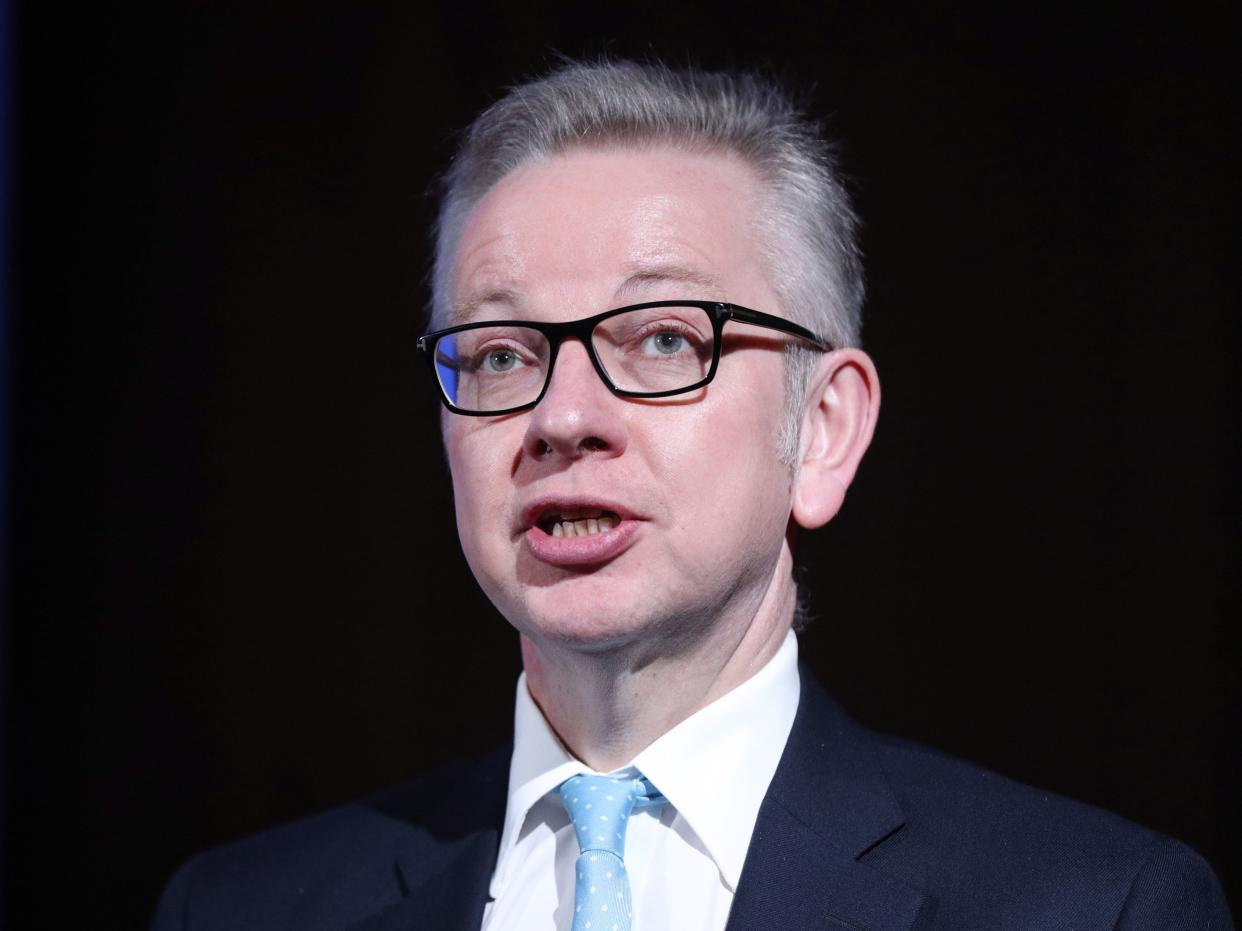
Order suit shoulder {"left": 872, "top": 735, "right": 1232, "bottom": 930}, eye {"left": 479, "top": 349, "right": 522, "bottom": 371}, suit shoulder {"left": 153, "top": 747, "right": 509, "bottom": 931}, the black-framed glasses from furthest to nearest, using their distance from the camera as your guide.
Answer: suit shoulder {"left": 153, "top": 747, "right": 509, "bottom": 931} < eye {"left": 479, "top": 349, "right": 522, "bottom": 371} < the black-framed glasses < suit shoulder {"left": 872, "top": 735, "right": 1232, "bottom": 930}

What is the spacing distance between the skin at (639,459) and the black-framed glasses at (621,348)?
2 cm

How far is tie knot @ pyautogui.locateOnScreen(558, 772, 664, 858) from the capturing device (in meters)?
1.55

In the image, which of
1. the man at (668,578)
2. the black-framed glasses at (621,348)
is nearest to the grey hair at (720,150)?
the man at (668,578)

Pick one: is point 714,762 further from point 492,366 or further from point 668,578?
point 492,366

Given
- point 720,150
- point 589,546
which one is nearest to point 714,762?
point 589,546

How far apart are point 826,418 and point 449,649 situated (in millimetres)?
1059

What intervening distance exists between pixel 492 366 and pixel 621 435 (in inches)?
9.6

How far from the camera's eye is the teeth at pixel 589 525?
60.7 inches

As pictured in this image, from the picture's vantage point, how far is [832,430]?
1.75 meters

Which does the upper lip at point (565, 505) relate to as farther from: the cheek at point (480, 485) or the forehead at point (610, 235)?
the forehead at point (610, 235)

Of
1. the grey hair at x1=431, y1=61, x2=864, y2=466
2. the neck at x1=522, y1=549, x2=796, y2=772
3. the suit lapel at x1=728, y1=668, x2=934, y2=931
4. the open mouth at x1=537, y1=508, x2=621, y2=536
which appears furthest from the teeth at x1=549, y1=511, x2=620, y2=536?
the suit lapel at x1=728, y1=668, x2=934, y2=931

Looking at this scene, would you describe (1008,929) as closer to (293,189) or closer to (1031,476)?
(1031,476)

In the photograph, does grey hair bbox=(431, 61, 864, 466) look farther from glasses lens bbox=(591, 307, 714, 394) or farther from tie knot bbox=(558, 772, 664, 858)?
tie knot bbox=(558, 772, 664, 858)

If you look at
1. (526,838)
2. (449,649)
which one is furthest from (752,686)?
(449,649)
